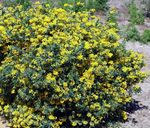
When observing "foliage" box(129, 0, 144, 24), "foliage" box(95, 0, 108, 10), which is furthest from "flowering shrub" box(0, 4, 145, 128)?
"foliage" box(95, 0, 108, 10)

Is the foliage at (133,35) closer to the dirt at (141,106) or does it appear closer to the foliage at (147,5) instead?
the dirt at (141,106)

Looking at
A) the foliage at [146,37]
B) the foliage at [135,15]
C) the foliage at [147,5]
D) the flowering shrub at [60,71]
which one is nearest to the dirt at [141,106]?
the foliage at [146,37]

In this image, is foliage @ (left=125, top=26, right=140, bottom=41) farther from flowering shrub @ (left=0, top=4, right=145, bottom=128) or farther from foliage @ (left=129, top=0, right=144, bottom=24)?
flowering shrub @ (left=0, top=4, right=145, bottom=128)

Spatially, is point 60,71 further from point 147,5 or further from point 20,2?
point 147,5

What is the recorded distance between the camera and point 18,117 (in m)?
6.80

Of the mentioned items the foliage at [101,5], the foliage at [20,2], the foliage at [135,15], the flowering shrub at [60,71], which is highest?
the flowering shrub at [60,71]

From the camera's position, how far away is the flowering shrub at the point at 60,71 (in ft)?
21.4

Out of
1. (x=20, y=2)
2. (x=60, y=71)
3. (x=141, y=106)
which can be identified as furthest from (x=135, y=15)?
(x=60, y=71)

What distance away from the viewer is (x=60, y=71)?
6.52 meters

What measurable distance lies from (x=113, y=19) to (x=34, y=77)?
4.76 metres

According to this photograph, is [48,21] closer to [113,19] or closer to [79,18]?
[79,18]

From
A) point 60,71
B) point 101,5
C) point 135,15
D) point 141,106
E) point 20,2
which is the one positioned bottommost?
point 135,15

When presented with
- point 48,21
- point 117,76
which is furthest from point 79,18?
point 117,76

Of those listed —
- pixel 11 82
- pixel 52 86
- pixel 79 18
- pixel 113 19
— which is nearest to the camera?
pixel 52 86
